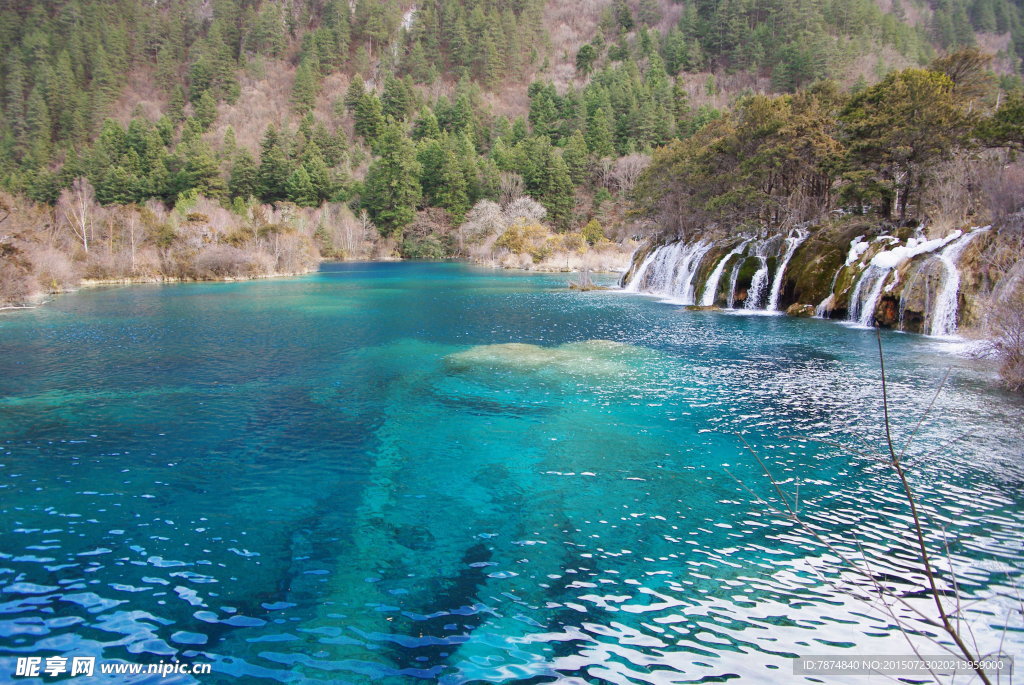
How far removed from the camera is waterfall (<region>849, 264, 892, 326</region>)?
23.0 metres

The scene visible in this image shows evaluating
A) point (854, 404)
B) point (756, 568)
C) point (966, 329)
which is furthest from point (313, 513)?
point (966, 329)

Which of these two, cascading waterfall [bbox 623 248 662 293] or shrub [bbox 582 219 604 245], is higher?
shrub [bbox 582 219 604 245]

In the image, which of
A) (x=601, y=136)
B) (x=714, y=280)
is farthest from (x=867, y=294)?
(x=601, y=136)

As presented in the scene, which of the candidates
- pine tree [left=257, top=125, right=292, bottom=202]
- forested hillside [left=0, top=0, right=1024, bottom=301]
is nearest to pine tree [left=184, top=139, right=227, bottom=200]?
forested hillside [left=0, top=0, right=1024, bottom=301]

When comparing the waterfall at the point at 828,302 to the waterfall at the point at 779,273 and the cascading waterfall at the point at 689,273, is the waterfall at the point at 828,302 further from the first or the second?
the cascading waterfall at the point at 689,273

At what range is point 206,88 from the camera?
118062 millimetres

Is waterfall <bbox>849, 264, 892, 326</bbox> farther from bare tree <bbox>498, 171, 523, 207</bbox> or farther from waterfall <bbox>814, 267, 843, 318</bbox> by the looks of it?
bare tree <bbox>498, 171, 523, 207</bbox>

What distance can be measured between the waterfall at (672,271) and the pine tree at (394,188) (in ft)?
161

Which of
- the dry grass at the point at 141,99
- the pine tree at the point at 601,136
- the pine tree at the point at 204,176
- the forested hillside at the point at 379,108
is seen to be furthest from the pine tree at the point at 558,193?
the dry grass at the point at 141,99

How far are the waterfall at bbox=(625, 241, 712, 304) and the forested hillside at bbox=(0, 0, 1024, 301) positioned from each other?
381 inches

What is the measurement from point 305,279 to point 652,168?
29159 mm

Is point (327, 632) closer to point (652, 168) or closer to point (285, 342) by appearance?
point (285, 342)

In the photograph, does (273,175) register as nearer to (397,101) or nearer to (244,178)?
(244,178)

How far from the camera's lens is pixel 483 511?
816cm
